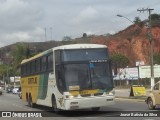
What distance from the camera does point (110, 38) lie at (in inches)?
5128

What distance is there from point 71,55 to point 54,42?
6355 inches

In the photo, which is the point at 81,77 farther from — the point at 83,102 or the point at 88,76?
the point at 83,102

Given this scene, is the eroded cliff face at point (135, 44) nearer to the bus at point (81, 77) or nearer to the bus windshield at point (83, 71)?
the bus at point (81, 77)

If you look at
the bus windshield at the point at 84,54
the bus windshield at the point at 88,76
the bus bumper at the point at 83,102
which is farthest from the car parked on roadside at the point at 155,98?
the bus windshield at the point at 84,54

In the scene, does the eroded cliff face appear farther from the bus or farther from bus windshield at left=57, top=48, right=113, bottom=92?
bus windshield at left=57, top=48, right=113, bottom=92

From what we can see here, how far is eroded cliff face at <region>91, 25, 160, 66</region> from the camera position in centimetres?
11775

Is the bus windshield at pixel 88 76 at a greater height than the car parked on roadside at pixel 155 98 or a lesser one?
greater

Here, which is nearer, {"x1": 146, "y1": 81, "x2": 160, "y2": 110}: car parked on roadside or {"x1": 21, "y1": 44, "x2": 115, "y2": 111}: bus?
{"x1": 21, "y1": 44, "x2": 115, "y2": 111}: bus

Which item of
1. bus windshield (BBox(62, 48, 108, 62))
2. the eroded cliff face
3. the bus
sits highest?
the eroded cliff face

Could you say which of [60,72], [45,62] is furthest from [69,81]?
[45,62]

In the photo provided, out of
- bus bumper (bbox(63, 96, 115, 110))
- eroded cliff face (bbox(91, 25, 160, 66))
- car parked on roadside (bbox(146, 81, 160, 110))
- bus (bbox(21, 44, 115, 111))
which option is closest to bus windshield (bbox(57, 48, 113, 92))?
bus (bbox(21, 44, 115, 111))

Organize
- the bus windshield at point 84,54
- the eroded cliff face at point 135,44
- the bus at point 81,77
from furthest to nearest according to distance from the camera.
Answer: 1. the eroded cliff face at point 135,44
2. the bus windshield at point 84,54
3. the bus at point 81,77

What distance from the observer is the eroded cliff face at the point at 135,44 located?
117750mm

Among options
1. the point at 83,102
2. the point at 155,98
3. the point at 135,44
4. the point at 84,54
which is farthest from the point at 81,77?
the point at 135,44
